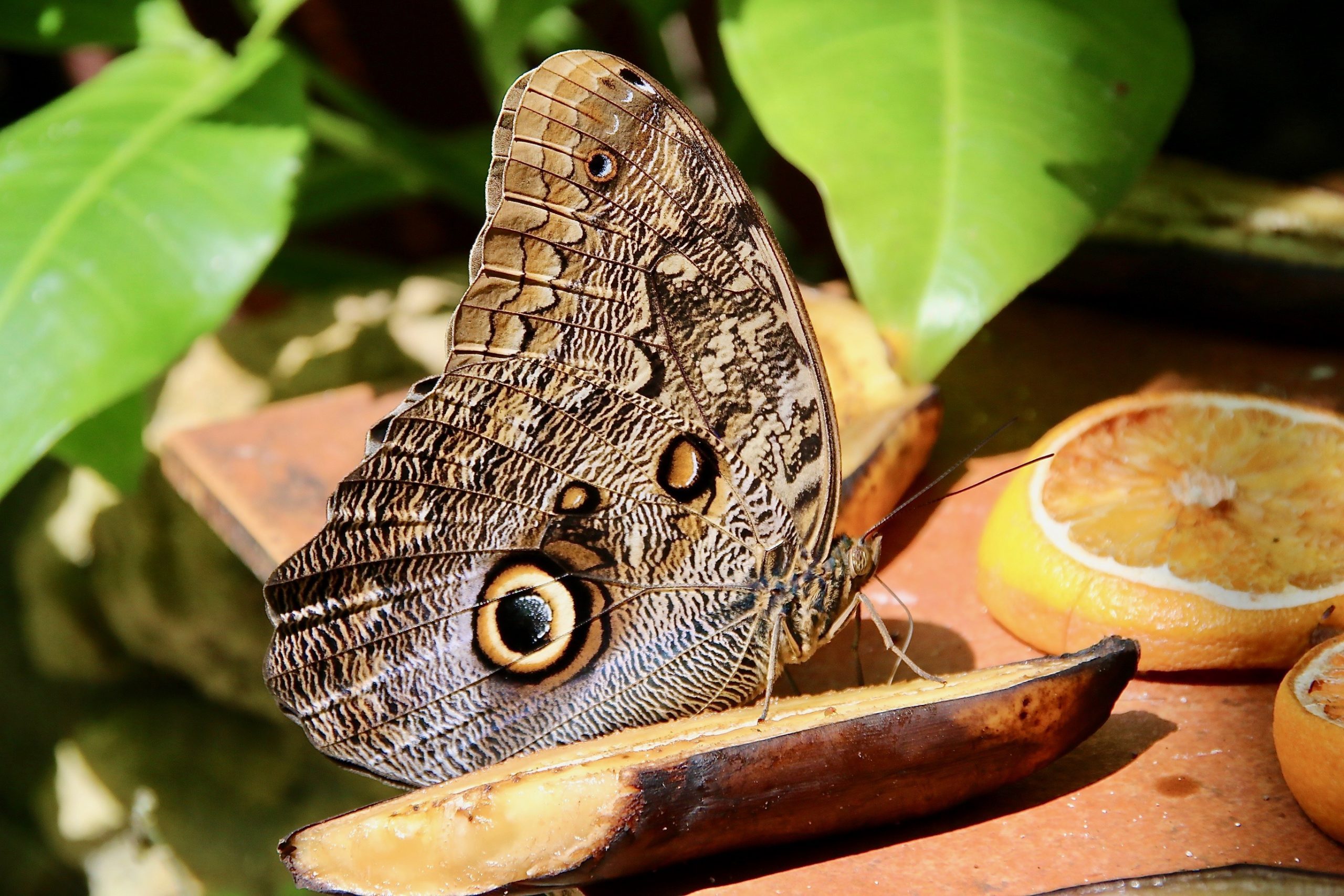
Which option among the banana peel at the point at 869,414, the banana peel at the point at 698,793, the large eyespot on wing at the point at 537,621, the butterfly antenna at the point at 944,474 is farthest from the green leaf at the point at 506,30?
the banana peel at the point at 698,793

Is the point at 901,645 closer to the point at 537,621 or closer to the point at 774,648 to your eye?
the point at 774,648

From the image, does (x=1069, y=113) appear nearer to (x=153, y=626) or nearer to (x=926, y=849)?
(x=926, y=849)

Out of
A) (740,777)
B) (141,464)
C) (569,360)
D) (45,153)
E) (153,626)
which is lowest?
(153,626)

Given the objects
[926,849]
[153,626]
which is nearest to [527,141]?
[926,849]

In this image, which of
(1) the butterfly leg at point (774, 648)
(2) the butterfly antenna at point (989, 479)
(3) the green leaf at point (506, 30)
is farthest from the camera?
(3) the green leaf at point (506, 30)

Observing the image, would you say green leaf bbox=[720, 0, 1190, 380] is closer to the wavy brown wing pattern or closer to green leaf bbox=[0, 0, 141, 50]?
the wavy brown wing pattern

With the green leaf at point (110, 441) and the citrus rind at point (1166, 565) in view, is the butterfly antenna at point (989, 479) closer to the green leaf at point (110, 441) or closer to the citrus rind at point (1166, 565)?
the citrus rind at point (1166, 565)

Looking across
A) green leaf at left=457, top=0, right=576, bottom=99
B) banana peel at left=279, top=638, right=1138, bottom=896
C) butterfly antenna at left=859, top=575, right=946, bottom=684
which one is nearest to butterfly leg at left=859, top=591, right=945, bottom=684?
butterfly antenna at left=859, top=575, right=946, bottom=684
